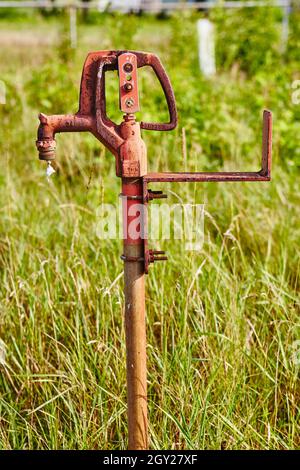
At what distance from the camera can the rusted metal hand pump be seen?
1424 millimetres

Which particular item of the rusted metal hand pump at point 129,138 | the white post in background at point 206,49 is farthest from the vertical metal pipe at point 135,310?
the white post in background at point 206,49

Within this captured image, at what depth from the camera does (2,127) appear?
422 centimetres

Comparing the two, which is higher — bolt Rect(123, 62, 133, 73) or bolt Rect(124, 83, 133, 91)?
bolt Rect(123, 62, 133, 73)

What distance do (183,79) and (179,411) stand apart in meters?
3.34

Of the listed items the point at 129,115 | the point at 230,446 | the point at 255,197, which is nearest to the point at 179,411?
the point at 230,446

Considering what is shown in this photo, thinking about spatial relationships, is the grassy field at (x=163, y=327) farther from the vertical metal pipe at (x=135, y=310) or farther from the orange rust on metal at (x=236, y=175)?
the orange rust on metal at (x=236, y=175)

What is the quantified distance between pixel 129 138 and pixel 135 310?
37 centimetres

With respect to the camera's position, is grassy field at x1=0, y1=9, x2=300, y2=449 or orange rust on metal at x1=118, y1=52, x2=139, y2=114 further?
grassy field at x1=0, y1=9, x2=300, y2=449

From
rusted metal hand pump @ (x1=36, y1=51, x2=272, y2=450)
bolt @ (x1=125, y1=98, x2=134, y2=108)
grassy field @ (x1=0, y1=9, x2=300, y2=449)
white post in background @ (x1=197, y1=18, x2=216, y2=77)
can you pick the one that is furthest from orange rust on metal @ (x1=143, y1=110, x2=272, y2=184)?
white post in background @ (x1=197, y1=18, x2=216, y2=77)

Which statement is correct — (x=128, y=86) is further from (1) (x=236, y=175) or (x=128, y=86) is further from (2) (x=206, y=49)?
(2) (x=206, y=49)

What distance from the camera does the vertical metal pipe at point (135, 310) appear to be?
58.5 inches

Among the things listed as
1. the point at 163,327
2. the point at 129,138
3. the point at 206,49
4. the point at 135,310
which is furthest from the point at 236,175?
the point at 206,49

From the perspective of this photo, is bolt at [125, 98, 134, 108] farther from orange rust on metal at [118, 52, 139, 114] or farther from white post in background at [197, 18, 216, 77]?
white post in background at [197, 18, 216, 77]

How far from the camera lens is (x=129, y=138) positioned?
1.45 metres
